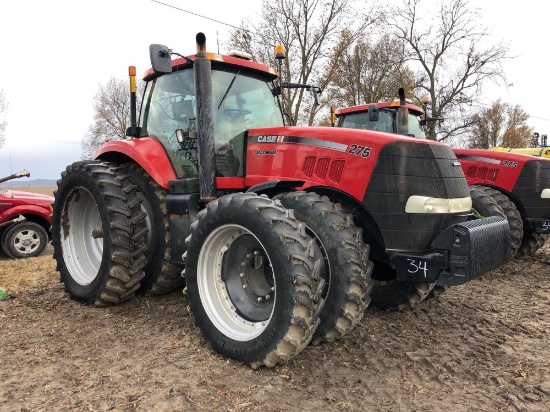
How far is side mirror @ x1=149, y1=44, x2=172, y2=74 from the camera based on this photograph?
3504 millimetres

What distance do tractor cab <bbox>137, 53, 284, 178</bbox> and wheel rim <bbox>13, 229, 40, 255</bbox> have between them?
4652 millimetres

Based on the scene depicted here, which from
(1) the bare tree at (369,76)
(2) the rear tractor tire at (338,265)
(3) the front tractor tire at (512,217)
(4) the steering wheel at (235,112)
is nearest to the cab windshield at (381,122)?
(3) the front tractor tire at (512,217)

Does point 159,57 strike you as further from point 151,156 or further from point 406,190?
point 406,190

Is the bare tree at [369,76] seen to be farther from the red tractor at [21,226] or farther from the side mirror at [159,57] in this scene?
the side mirror at [159,57]

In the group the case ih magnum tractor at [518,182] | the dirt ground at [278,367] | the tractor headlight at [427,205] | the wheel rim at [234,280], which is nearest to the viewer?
the dirt ground at [278,367]

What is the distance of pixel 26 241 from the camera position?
7.92 meters

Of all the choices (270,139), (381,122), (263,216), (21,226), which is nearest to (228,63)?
(270,139)

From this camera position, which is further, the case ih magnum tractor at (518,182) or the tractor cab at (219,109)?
the case ih magnum tractor at (518,182)

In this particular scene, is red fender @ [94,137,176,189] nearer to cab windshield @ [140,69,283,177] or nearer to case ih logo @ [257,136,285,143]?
cab windshield @ [140,69,283,177]

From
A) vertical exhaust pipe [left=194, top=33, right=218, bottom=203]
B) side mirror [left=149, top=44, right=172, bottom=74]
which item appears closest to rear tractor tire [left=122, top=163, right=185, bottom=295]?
vertical exhaust pipe [left=194, top=33, right=218, bottom=203]

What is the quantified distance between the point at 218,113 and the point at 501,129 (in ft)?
151

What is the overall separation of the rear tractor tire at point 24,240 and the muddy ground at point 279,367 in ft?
12.2

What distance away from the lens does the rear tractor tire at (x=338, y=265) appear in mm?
2992

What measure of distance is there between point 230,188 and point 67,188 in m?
1.87
